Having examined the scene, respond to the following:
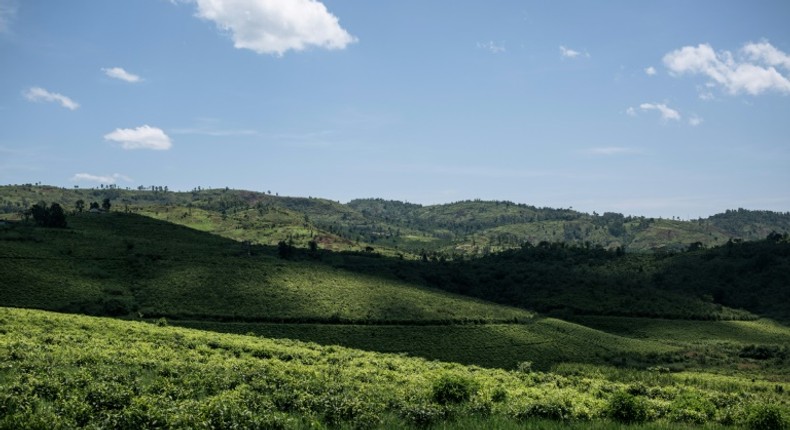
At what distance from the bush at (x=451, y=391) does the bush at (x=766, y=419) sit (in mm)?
16580

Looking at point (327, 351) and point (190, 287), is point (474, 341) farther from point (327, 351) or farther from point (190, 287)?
point (190, 287)

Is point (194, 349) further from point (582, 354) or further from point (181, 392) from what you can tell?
point (582, 354)

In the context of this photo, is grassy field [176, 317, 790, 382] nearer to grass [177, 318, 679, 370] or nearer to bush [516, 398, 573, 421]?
grass [177, 318, 679, 370]

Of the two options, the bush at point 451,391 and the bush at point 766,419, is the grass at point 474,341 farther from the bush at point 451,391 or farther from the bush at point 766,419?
the bush at point 766,419

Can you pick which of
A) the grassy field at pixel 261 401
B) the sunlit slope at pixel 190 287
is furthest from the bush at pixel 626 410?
the sunlit slope at pixel 190 287

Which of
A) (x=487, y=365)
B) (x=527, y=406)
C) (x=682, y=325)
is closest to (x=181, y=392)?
(x=527, y=406)

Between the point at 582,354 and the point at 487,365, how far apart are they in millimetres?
28061

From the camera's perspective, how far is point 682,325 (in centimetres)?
17175

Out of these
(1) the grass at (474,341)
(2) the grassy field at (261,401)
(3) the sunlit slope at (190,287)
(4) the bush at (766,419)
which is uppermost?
(4) the bush at (766,419)

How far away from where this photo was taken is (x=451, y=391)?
3622 centimetres

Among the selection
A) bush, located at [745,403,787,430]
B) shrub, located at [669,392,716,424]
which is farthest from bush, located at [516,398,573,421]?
bush, located at [745,403,787,430]

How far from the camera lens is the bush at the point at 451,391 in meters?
36.1

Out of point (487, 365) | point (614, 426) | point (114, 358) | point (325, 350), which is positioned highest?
point (614, 426)

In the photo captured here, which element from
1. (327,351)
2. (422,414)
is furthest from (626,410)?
(327,351)
